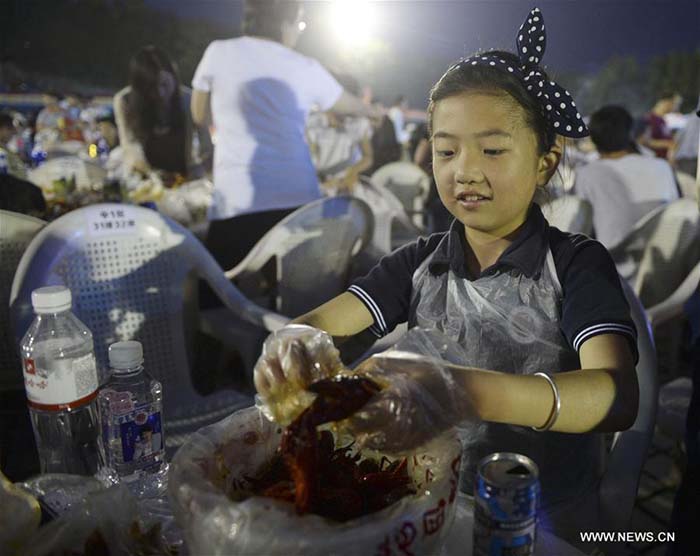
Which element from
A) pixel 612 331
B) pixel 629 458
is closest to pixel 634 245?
pixel 629 458

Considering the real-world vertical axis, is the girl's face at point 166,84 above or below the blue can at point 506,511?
above

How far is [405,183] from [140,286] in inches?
162

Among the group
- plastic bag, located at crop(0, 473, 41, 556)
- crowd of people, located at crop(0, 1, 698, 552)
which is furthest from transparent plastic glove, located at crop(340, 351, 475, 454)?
plastic bag, located at crop(0, 473, 41, 556)

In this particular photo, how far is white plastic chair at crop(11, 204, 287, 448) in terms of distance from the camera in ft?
5.57

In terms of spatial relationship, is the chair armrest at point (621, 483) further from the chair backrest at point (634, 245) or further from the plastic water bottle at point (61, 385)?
the chair backrest at point (634, 245)

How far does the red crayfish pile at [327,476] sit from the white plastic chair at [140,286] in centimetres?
107

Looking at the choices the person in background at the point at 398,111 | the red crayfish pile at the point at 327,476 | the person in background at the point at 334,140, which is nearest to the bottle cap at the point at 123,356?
the red crayfish pile at the point at 327,476

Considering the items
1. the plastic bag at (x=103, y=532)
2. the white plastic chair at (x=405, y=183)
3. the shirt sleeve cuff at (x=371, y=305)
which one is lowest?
the white plastic chair at (x=405, y=183)

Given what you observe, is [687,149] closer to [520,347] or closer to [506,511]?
[520,347]

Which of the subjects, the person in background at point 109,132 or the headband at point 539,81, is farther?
the person in background at point 109,132

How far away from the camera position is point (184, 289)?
1959mm

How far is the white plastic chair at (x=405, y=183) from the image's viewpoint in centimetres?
564

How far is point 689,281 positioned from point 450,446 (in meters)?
1.74

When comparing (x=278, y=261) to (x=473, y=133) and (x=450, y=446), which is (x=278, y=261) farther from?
(x=450, y=446)
